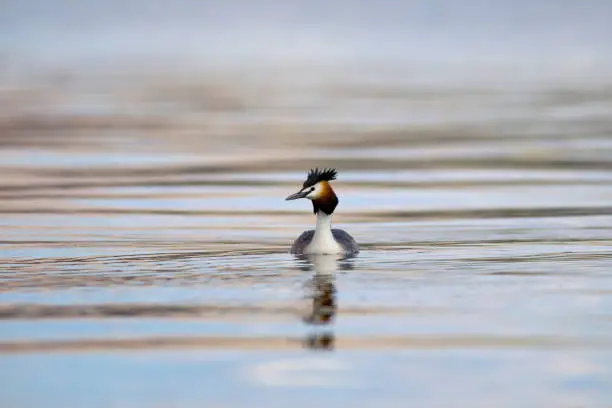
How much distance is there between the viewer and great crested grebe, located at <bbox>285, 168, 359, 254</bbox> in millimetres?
18812

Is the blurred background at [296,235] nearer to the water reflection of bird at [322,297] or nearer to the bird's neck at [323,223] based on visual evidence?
the water reflection of bird at [322,297]

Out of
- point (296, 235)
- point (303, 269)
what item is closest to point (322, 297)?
point (303, 269)

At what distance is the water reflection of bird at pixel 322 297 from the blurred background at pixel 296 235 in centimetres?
4

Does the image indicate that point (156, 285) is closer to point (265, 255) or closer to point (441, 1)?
point (265, 255)

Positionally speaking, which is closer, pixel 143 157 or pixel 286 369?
pixel 286 369

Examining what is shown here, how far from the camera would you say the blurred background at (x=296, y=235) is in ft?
42.0

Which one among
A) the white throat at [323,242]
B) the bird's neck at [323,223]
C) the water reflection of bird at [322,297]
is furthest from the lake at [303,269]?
the bird's neck at [323,223]

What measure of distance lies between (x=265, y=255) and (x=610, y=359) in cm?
611

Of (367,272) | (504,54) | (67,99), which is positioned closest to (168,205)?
(367,272)

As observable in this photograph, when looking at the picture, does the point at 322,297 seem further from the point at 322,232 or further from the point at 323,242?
the point at 322,232

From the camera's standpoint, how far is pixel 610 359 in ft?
43.0

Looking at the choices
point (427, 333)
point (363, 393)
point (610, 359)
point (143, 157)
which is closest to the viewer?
point (363, 393)

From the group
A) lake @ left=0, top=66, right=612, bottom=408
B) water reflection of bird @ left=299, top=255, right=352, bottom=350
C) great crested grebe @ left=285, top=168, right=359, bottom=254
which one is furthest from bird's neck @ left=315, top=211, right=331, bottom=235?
lake @ left=0, top=66, right=612, bottom=408

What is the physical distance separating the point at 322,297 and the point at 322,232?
3116mm
